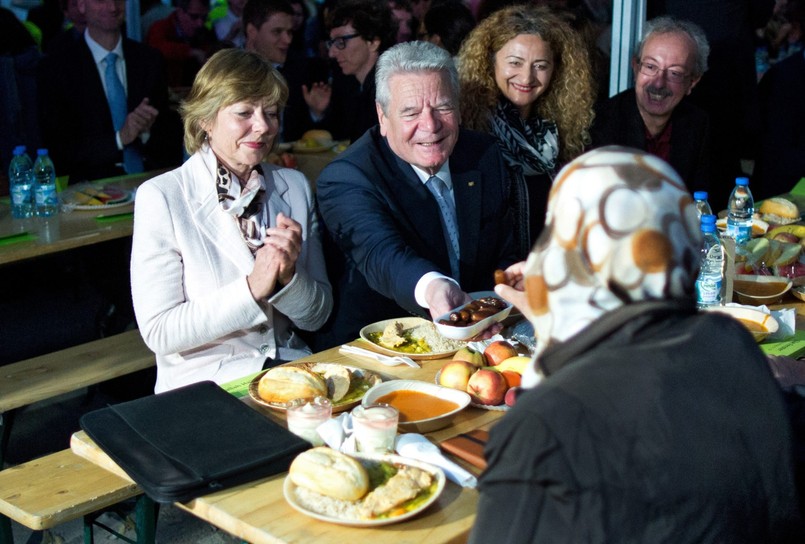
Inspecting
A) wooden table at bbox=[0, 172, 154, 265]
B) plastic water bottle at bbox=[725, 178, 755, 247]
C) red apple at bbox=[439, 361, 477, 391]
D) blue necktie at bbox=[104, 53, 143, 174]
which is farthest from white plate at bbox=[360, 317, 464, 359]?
blue necktie at bbox=[104, 53, 143, 174]

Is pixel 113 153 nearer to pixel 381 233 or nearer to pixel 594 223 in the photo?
pixel 381 233

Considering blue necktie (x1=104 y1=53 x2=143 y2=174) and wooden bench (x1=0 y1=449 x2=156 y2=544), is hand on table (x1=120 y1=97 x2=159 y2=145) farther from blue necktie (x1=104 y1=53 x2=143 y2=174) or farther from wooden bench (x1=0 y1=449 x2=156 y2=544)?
wooden bench (x1=0 y1=449 x2=156 y2=544)

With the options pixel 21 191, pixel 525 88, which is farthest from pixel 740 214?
pixel 21 191

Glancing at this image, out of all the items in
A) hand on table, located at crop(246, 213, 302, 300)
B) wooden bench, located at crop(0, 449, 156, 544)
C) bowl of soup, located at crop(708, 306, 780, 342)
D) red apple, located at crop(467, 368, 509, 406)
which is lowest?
wooden bench, located at crop(0, 449, 156, 544)

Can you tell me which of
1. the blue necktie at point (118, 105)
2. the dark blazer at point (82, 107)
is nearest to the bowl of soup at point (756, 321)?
the dark blazer at point (82, 107)

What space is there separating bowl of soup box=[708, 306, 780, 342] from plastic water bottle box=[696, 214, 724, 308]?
1.7 inches

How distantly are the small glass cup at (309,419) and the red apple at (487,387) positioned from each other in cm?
41

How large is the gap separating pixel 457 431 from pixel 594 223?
99cm

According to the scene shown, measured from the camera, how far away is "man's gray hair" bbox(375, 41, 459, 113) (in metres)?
3.32

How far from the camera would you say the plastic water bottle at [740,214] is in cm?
392

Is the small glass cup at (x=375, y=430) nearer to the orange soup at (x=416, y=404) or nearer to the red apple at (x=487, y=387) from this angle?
the orange soup at (x=416, y=404)

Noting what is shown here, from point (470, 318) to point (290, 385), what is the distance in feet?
2.02

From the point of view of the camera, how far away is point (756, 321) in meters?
3.09

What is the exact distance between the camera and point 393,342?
289cm
